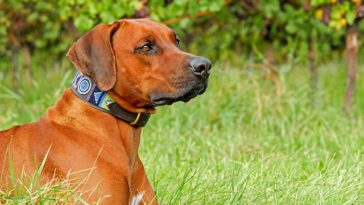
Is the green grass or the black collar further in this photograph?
the green grass

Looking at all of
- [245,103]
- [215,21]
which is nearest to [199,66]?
[245,103]

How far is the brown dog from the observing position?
4207 mm

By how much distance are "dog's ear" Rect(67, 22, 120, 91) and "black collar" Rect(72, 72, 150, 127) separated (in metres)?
0.06

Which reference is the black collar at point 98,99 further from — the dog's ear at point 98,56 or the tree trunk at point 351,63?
the tree trunk at point 351,63

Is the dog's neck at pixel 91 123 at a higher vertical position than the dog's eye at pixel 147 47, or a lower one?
lower

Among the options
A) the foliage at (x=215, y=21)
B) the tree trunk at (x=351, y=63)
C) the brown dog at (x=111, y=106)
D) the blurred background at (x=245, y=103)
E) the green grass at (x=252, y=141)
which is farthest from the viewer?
the tree trunk at (x=351, y=63)

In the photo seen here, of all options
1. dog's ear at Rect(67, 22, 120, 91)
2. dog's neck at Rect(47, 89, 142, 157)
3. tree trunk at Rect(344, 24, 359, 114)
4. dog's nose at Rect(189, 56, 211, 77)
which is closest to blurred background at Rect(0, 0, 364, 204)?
tree trunk at Rect(344, 24, 359, 114)

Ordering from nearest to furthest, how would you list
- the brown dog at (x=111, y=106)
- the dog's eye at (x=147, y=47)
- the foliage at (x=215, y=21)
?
the brown dog at (x=111, y=106), the dog's eye at (x=147, y=47), the foliage at (x=215, y=21)

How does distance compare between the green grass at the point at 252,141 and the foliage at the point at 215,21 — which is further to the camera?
the foliage at the point at 215,21

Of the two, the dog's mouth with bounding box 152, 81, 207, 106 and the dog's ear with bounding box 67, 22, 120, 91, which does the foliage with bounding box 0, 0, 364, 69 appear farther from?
the dog's mouth with bounding box 152, 81, 207, 106

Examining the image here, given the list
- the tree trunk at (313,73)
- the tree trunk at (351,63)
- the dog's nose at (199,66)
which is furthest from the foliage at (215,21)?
the dog's nose at (199,66)

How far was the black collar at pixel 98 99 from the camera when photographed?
14.1 feet

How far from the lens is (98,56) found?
4.27 meters

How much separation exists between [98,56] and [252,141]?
289cm
